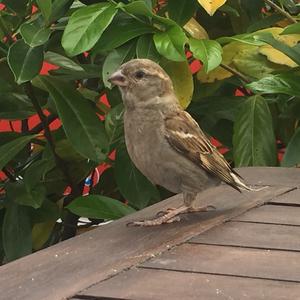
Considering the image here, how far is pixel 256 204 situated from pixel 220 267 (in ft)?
2.36

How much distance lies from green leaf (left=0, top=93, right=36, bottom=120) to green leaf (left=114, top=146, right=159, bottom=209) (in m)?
0.40

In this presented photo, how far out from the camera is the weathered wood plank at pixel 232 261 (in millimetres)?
1968

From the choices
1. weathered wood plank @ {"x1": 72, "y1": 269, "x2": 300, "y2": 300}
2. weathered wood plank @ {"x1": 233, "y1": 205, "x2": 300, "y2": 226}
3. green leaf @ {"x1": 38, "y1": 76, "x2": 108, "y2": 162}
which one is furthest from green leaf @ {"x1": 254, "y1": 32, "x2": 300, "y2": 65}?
weathered wood plank @ {"x1": 72, "y1": 269, "x2": 300, "y2": 300}

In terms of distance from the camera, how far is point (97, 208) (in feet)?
11.2

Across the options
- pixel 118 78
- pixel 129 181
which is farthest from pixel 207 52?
pixel 129 181

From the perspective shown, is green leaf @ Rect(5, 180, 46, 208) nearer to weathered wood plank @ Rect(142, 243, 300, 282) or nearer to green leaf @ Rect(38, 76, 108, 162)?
green leaf @ Rect(38, 76, 108, 162)

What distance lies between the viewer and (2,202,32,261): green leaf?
3717 mm

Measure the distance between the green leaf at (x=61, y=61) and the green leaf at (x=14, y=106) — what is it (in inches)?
9.5

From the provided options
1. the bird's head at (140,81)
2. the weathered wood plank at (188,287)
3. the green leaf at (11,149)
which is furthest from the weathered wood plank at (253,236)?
the green leaf at (11,149)

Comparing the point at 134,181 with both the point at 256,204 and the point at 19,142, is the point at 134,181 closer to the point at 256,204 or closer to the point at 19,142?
the point at 19,142

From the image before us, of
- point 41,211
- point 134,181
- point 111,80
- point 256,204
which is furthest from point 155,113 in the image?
point 41,211

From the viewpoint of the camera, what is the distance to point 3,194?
151 inches

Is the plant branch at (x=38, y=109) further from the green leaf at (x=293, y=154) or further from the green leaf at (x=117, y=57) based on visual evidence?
the green leaf at (x=293, y=154)

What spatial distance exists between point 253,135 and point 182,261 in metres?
1.65
